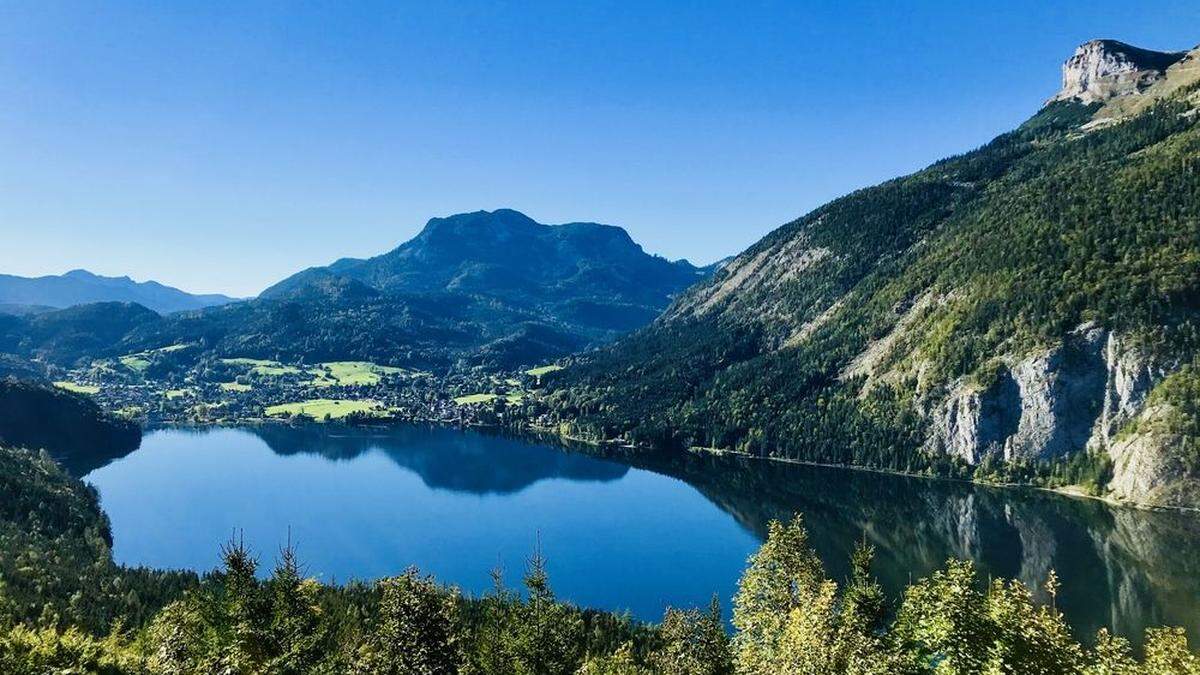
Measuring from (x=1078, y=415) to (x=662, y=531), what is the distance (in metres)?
104

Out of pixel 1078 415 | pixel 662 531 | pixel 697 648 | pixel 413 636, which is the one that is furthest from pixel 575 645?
pixel 1078 415

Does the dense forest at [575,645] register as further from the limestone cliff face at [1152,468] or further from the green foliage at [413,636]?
the limestone cliff face at [1152,468]

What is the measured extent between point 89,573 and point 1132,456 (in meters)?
188

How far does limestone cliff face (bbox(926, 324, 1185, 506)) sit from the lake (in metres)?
10.4

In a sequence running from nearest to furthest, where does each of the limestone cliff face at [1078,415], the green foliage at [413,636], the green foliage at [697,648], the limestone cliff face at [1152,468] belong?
the green foliage at [413,636] → the green foliage at [697,648] → the limestone cliff face at [1152,468] → the limestone cliff face at [1078,415]

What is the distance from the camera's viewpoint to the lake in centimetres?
11206

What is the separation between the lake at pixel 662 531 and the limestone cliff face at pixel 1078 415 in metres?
10.4

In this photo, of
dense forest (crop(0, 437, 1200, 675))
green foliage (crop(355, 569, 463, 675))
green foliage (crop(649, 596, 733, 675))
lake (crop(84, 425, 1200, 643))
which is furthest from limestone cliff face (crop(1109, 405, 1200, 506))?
green foliage (crop(355, 569, 463, 675))

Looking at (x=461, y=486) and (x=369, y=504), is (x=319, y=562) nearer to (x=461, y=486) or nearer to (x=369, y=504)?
(x=369, y=504)

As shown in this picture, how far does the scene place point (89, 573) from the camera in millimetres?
88938

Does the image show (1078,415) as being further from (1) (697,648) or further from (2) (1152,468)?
(1) (697,648)

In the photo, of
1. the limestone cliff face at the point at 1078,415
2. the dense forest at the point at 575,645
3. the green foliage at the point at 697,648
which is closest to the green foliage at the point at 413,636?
the dense forest at the point at 575,645

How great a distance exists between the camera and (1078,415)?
16488cm

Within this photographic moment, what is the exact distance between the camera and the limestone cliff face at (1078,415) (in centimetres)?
14212
